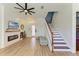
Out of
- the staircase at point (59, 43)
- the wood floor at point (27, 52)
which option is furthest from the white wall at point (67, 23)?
the wood floor at point (27, 52)

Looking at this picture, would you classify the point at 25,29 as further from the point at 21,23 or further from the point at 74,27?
the point at 74,27

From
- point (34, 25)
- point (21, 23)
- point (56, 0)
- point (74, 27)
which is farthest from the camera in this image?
point (34, 25)

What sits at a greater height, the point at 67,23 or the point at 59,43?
the point at 67,23

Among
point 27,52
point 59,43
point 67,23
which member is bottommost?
point 27,52

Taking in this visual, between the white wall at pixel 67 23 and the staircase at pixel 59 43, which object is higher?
the white wall at pixel 67 23

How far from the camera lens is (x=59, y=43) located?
19.8 feet

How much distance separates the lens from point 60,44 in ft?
19.5

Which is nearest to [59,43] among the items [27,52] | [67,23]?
[67,23]

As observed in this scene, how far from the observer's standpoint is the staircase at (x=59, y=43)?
5430mm

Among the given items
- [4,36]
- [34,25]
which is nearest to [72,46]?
[4,36]

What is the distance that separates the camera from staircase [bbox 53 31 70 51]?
214 inches

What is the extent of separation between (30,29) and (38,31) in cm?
72

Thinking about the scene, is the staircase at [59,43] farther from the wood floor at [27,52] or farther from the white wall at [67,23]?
the wood floor at [27,52]

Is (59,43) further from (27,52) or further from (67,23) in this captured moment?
(27,52)
